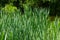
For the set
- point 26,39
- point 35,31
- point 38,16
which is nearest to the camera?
point 26,39

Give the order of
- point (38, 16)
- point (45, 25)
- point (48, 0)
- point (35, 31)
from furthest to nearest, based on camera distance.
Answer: point (48, 0) < point (38, 16) < point (45, 25) < point (35, 31)

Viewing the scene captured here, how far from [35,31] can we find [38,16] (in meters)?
0.94

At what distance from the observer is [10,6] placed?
8367 mm

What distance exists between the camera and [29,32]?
4207 millimetres

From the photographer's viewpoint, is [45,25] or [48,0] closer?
[45,25]

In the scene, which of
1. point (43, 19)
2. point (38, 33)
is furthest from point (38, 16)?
point (38, 33)

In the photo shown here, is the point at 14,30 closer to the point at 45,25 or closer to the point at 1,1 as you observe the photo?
the point at 45,25

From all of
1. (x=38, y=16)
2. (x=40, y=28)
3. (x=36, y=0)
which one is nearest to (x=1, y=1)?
(x=36, y=0)

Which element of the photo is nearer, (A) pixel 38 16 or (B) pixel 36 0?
(A) pixel 38 16

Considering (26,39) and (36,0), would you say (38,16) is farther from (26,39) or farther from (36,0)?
(36,0)

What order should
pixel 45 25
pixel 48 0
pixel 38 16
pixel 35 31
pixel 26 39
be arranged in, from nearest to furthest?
1. pixel 26 39
2. pixel 35 31
3. pixel 45 25
4. pixel 38 16
5. pixel 48 0

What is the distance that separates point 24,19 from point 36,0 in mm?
3685

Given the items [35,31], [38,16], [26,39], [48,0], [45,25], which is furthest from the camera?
[48,0]

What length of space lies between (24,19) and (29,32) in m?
0.79
